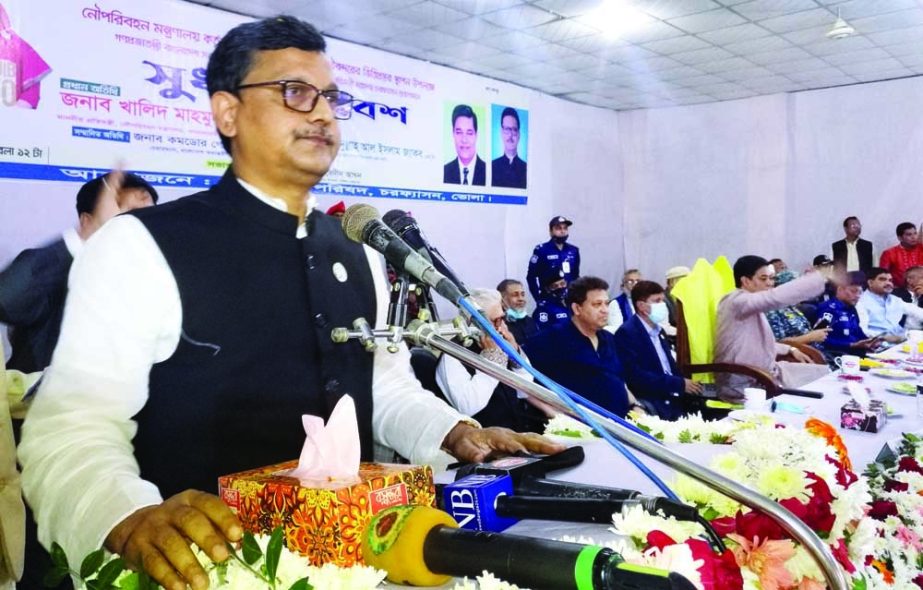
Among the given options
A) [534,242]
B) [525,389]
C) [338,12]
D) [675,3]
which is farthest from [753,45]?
[525,389]

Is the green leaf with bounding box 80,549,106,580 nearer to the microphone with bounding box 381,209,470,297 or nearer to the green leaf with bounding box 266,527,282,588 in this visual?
the green leaf with bounding box 266,527,282,588

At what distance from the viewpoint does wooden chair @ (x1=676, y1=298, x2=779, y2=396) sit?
3.93 metres

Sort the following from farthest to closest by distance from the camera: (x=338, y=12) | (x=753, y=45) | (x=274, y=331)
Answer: (x=753, y=45)
(x=338, y=12)
(x=274, y=331)

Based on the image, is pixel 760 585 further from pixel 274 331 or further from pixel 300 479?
pixel 274 331

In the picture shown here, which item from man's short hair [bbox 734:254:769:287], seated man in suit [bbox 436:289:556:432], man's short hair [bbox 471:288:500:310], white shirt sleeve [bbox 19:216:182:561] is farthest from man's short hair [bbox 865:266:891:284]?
white shirt sleeve [bbox 19:216:182:561]

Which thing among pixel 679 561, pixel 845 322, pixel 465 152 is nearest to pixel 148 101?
Result: pixel 465 152

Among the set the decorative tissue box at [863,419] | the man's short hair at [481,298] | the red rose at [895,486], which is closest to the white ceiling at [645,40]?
the decorative tissue box at [863,419]

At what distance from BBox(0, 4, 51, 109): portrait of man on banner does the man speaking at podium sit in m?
3.00

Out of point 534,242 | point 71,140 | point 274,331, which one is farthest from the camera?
point 534,242

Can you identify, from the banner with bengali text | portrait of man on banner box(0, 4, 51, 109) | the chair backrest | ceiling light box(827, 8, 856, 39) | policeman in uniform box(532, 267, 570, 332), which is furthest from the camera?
policeman in uniform box(532, 267, 570, 332)

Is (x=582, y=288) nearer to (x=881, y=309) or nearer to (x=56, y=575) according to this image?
(x=56, y=575)

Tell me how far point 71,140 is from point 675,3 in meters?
4.10

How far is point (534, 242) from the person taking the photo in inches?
315

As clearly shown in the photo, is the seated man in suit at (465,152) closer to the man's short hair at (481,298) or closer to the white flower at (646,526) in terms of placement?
the man's short hair at (481,298)
